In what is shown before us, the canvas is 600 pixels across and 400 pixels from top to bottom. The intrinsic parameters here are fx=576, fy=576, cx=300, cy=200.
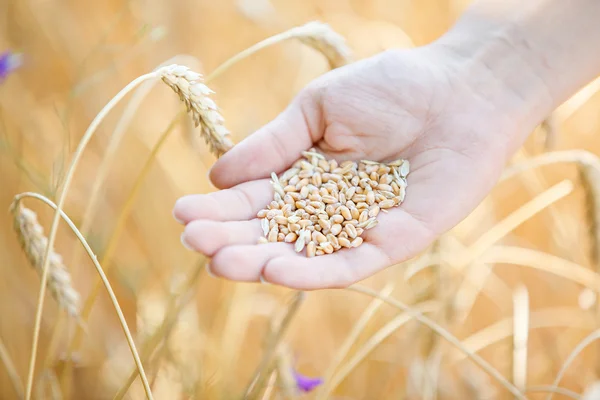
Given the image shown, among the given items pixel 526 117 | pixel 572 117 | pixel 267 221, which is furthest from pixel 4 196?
pixel 572 117

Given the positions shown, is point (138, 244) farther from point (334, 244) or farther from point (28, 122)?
point (334, 244)

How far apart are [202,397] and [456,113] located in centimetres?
46

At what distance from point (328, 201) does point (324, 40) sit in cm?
19

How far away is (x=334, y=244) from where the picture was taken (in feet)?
2.07

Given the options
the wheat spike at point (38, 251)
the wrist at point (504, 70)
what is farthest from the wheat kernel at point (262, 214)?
the wrist at point (504, 70)

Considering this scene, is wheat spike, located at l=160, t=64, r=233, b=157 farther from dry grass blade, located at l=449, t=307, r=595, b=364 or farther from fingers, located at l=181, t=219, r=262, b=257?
dry grass blade, located at l=449, t=307, r=595, b=364

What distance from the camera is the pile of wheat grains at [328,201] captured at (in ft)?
2.08

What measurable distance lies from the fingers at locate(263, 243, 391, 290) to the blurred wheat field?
58mm

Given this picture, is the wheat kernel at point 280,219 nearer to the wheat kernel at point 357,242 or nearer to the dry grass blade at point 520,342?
the wheat kernel at point 357,242

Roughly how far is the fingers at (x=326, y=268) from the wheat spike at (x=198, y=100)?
0.12 m

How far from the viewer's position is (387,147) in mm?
746

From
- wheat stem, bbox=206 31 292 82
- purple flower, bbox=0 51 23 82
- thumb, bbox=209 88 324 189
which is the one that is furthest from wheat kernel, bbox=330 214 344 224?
purple flower, bbox=0 51 23 82

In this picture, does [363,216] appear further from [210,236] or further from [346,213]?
[210,236]

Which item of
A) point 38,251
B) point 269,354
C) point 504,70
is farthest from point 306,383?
point 504,70
